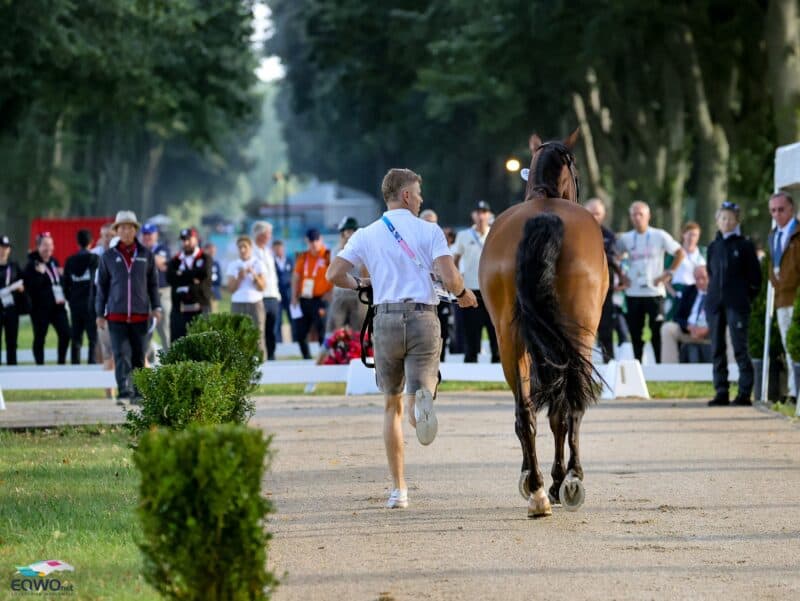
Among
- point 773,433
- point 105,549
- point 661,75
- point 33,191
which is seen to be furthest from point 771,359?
point 33,191

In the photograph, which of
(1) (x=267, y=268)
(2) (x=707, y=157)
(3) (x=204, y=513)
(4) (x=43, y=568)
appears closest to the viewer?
(3) (x=204, y=513)

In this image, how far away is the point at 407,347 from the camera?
10883 mm

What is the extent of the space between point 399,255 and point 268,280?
13970mm

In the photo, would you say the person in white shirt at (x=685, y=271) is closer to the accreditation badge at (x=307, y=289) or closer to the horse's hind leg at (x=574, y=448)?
the accreditation badge at (x=307, y=289)

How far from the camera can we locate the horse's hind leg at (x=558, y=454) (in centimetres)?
1062

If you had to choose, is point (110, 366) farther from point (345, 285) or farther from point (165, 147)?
point (165, 147)

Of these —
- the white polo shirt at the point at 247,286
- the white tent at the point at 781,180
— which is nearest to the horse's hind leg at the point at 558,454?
the white tent at the point at 781,180

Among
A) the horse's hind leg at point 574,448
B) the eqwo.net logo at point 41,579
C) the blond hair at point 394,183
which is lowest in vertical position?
the eqwo.net logo at point 41,579

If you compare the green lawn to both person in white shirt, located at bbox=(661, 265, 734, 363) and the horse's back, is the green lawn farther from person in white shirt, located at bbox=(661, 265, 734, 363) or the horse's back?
person in white shirt, located at bbox=(661, 265, 734, 363)

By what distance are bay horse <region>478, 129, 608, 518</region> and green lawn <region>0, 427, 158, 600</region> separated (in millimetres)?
2447

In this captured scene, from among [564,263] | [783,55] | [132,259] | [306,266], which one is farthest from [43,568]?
[783,55]

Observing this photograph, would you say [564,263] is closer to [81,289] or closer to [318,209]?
[81,289]

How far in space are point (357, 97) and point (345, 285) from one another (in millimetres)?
38099

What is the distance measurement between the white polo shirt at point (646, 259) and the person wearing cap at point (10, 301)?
9704 mm
